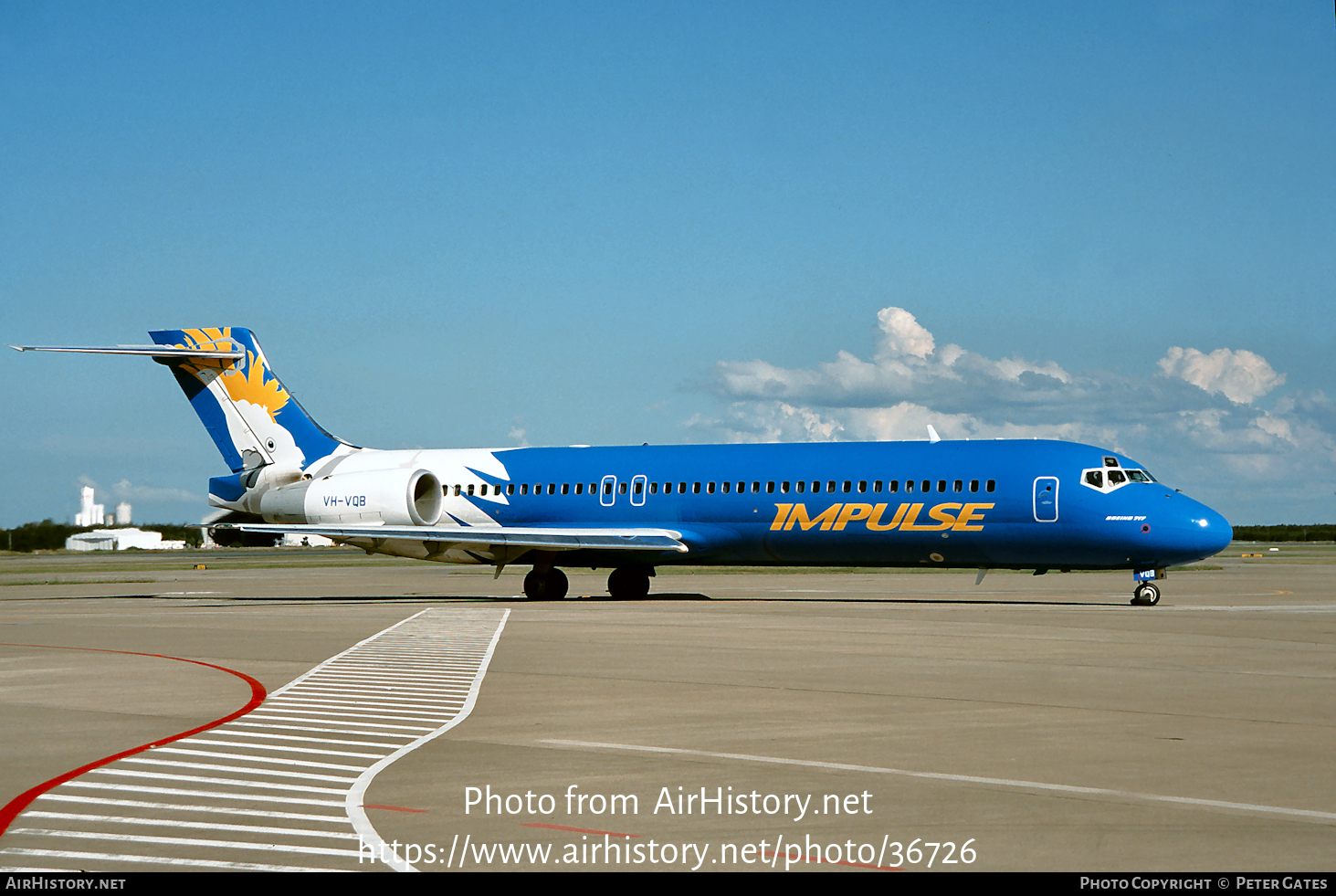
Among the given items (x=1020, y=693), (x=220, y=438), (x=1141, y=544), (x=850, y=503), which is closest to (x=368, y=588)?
(x=220, y=438)

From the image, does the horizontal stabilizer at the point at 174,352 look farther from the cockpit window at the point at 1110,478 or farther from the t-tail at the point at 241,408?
the cockpit window at the point at 1110,478

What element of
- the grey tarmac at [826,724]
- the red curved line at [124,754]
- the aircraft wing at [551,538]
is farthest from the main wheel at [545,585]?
the red curved line at [124,754]

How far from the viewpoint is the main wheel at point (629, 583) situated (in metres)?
38.7

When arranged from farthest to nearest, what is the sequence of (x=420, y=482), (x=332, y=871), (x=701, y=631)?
(x=420, y=482) < (x=701, y=631) < (x=332, y=871)

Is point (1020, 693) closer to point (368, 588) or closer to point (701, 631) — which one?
point (701, 631)

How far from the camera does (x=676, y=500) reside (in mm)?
36781

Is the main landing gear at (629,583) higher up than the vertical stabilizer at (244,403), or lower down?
lower down

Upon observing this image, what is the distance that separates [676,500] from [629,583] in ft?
11.4

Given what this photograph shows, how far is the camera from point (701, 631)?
953 inches

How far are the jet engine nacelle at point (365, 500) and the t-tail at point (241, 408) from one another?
1760 mm

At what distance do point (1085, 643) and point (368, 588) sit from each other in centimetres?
3104

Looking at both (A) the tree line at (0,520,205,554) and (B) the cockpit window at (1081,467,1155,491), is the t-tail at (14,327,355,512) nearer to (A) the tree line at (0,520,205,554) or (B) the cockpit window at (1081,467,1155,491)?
(B) the cockpit window at (1081,467,1155,491)

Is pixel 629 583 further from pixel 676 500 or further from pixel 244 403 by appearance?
pixel 244 403

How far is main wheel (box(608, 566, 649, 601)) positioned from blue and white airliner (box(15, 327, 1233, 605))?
2.3 inches
